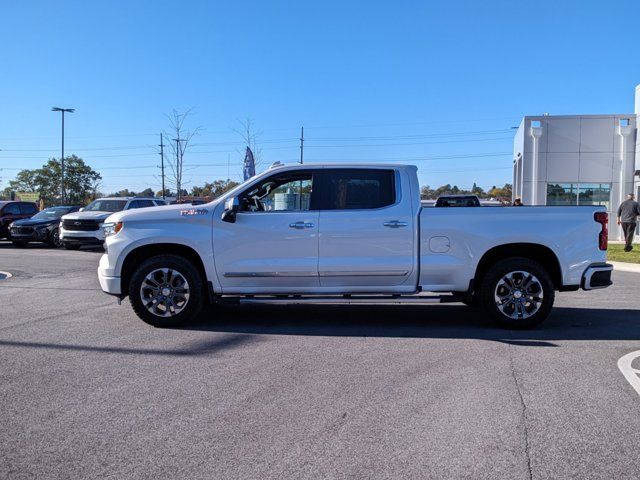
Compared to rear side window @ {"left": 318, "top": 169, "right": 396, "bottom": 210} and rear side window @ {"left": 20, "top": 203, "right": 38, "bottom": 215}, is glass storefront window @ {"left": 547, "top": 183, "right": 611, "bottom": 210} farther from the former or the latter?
rear side window @ {"left": 20, "top": 203, "right": 38, "bottom": 215}

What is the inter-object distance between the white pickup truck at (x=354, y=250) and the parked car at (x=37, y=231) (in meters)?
15.6

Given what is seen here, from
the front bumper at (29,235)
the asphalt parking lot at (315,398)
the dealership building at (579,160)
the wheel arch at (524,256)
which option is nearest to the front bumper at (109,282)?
the asphalt parking lot at (315,398)

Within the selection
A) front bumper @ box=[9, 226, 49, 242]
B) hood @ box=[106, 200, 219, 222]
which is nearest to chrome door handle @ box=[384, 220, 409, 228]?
hood @ box=[106, 200, 219, 222]

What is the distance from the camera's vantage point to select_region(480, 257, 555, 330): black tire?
708 centimetres

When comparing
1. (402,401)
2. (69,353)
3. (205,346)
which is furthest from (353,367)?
(69,353)

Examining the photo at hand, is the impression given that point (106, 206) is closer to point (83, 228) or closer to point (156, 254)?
point (83, 228)

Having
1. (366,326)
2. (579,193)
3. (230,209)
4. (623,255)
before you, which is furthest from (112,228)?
(579,193)

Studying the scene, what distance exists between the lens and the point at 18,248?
69.9 ft

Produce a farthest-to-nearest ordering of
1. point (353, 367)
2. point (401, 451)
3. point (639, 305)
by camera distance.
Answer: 1. point (639, 305)
2. point (353, 367)
3. point (401, 451)

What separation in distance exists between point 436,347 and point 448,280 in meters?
1.11

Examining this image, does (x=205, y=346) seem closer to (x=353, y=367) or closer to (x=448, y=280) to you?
(x=353, y=367)

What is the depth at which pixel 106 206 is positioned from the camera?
2067cm

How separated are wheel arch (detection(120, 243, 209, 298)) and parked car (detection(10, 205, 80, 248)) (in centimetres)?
1516

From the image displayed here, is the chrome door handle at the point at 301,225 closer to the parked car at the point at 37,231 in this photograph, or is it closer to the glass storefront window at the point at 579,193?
the parked car at the point at 37,231
